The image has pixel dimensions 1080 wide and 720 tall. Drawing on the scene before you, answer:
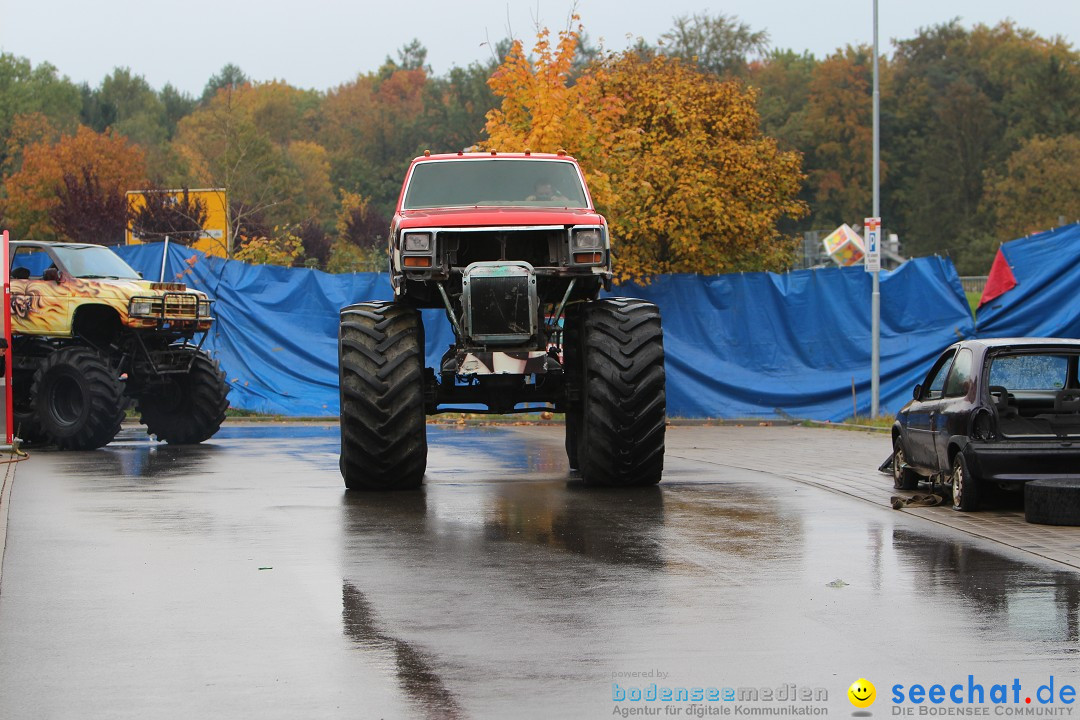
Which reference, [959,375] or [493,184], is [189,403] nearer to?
[493,184]

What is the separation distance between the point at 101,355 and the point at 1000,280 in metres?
13.4

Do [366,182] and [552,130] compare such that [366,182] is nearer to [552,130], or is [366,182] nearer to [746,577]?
[552,130]

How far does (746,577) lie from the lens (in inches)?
358

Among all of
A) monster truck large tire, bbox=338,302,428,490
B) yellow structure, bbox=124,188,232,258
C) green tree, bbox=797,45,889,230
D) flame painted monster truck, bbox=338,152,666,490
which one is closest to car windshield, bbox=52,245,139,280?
flame painted monster truck, bbox=338,152,666,490

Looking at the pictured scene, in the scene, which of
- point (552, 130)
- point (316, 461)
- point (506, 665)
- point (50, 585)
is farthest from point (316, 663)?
point (552, 130)

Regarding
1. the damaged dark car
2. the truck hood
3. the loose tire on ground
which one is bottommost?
the loose tire on ground

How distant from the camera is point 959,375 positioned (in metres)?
13.0

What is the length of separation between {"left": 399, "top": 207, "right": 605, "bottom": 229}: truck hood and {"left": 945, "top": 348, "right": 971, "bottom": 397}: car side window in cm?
341

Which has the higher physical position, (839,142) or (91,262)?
(839,142)

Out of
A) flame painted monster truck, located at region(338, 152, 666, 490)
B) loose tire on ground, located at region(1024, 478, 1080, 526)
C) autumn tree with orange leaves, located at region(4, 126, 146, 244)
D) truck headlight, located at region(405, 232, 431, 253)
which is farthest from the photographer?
autumn tree with orange leaves, located at region(4, 126, 146, 244)

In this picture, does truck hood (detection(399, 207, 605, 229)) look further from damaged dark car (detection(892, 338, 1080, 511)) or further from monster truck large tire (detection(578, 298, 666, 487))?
damaged dark car (detection(892, 338, 1080, 511))

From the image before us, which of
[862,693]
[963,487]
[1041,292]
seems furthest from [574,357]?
[1041,292]

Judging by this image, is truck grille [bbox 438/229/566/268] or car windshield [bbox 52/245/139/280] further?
car windshield [bbox 52/245/139/280]

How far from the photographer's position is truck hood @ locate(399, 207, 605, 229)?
13836 mm
